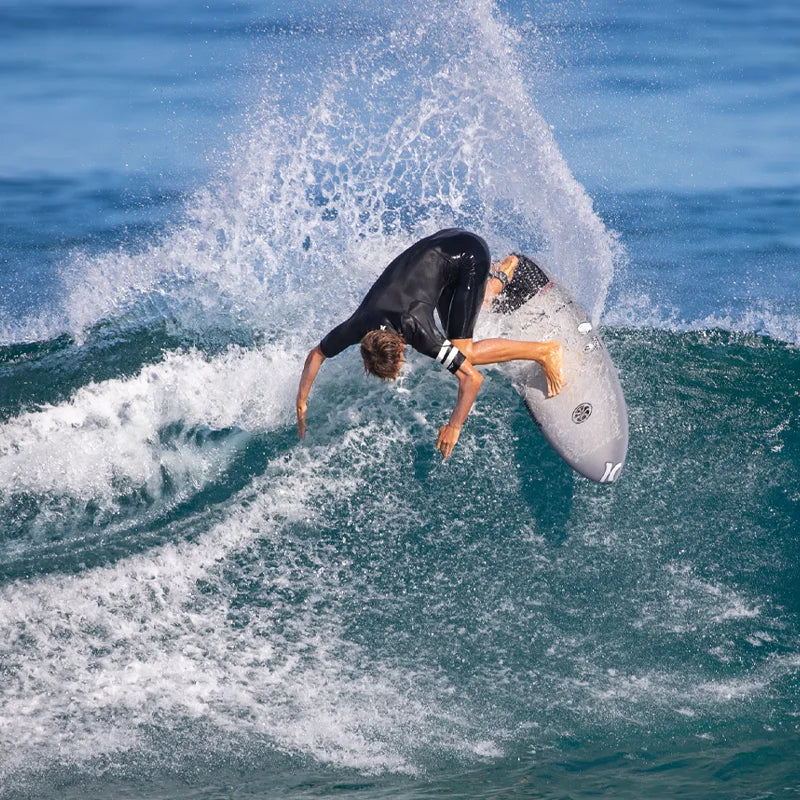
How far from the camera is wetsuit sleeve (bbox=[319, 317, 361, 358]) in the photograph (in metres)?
7.05

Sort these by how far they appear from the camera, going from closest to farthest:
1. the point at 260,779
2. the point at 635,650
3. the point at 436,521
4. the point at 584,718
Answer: the point at 260,779
the point at 584,718
the point at 635,650
the point at 436,521

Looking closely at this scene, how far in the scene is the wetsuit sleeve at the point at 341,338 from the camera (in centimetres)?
705

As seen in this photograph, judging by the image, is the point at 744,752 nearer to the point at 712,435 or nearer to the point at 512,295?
the point at 712,435

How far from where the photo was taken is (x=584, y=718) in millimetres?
6566

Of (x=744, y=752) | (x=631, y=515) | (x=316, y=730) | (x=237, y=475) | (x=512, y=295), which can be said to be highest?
(x=512, y=295)

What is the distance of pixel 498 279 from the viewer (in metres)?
7.99

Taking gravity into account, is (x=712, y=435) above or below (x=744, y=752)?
above

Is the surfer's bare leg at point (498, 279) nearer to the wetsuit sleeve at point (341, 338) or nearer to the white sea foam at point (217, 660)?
Answer: the wetsuit sleeve at point (341, 338)

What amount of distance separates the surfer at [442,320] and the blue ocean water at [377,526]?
3.34 ft

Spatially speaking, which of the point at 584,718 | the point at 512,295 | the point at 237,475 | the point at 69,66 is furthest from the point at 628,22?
the point at 584,718

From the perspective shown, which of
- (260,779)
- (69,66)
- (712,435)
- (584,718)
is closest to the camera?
(260,779)

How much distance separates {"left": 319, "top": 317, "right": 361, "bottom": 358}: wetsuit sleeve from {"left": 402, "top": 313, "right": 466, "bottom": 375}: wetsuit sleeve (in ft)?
1.23

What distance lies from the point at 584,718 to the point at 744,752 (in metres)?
0.98

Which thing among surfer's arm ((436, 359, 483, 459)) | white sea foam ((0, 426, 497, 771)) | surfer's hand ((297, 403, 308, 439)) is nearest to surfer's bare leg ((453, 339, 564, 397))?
surfer's arm ((436, 359, 483, 459))
